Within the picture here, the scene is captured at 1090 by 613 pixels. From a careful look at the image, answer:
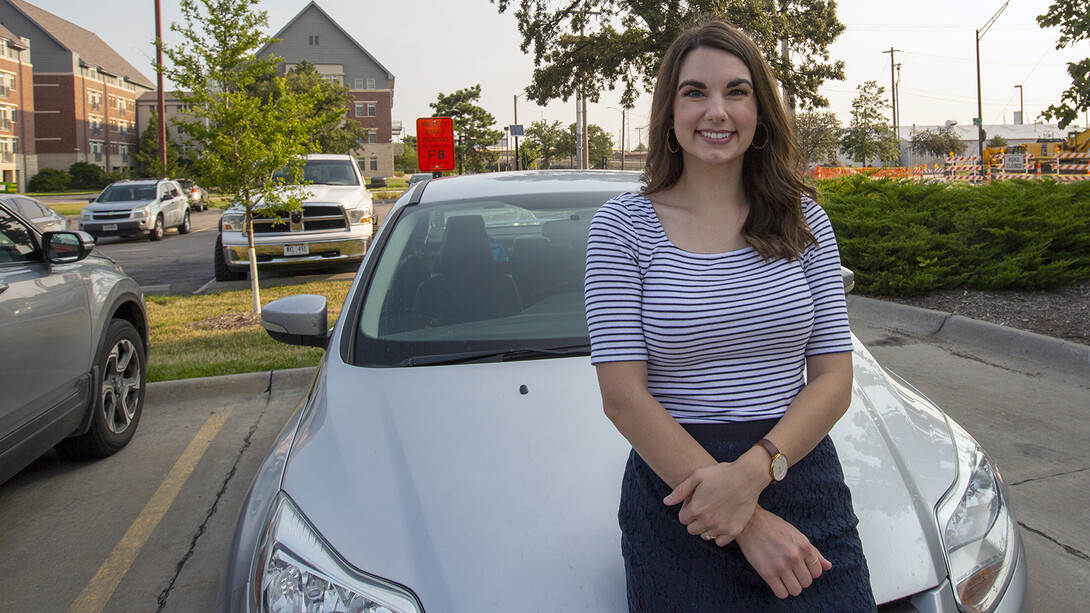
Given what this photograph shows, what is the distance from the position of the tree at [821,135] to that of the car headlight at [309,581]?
3619 centimetres

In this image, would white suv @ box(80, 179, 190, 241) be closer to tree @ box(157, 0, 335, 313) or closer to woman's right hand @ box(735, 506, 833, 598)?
tree @ box(157, 0, 335, 313)

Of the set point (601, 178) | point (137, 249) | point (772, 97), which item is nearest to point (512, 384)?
point (772, 97)

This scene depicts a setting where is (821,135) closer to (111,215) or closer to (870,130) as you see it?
(870,130)

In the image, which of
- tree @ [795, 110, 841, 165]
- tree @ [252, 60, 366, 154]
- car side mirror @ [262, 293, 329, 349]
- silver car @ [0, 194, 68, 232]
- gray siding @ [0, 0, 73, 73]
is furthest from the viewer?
gray siding @ [0, 0, 73, 73]

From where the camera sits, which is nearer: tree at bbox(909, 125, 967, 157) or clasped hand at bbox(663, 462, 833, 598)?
clasped hand at bbox(663, 462, 833, 598)

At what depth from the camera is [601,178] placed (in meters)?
3.64

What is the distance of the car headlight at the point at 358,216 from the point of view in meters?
11.4

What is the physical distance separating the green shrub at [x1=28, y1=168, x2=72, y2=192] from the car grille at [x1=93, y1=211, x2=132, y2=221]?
41.7 metres

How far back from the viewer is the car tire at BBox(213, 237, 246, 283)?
11.4 metres

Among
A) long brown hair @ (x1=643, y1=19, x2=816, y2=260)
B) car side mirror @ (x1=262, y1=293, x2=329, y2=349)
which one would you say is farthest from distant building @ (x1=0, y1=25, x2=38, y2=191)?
long brown hair @ (x1=643, y1=19, x2=816, y2=260)

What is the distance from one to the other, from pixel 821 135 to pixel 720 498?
39.3 metres

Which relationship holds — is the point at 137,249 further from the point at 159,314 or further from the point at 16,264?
the point at 16,264

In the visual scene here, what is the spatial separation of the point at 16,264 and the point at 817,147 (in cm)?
3783

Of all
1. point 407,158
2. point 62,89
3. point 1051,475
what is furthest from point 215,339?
point 407,158
